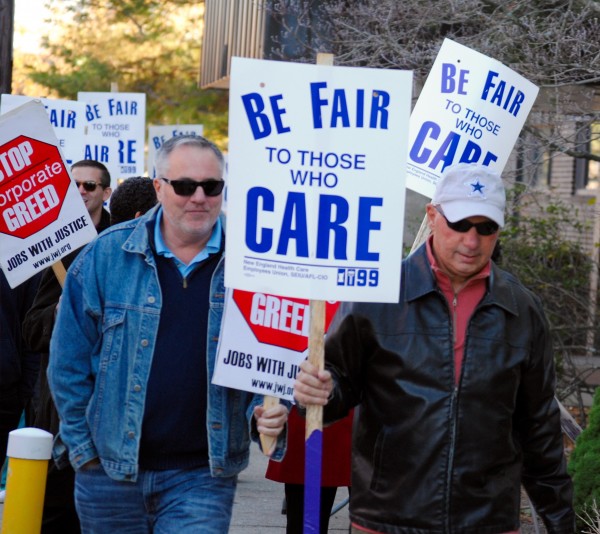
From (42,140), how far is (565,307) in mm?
6142

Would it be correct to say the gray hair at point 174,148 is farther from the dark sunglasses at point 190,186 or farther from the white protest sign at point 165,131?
the white protest sign at point 165,131

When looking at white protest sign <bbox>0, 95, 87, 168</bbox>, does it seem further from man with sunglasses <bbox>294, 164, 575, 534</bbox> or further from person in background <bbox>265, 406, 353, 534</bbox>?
man with sunglasses <bbox>294, 164, 575, 534</bbox>

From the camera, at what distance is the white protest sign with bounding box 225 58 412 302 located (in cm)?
402

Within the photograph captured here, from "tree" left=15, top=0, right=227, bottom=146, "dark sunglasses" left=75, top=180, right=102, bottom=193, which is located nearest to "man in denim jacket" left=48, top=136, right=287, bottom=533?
"dark sunglasses" left=75, top=180, right=102, bottom=193

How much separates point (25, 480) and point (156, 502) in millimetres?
1048

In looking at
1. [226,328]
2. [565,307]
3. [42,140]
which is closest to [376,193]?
[226,328]

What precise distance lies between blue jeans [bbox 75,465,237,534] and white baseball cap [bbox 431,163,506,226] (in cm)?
118

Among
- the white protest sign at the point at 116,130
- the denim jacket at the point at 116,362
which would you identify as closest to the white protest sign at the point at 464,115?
the denim jacket at the point at 116,362

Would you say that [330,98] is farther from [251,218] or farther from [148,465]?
[148,465]

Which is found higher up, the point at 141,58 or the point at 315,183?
the point at 141,58

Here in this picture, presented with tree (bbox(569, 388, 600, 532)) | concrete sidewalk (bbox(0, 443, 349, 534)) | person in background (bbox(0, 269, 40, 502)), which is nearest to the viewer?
tree (bbox(569, 388, 600, 532))

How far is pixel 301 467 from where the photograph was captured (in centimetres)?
584

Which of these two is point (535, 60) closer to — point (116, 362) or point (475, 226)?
point (475, 226)

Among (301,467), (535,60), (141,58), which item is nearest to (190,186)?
(301,467)
